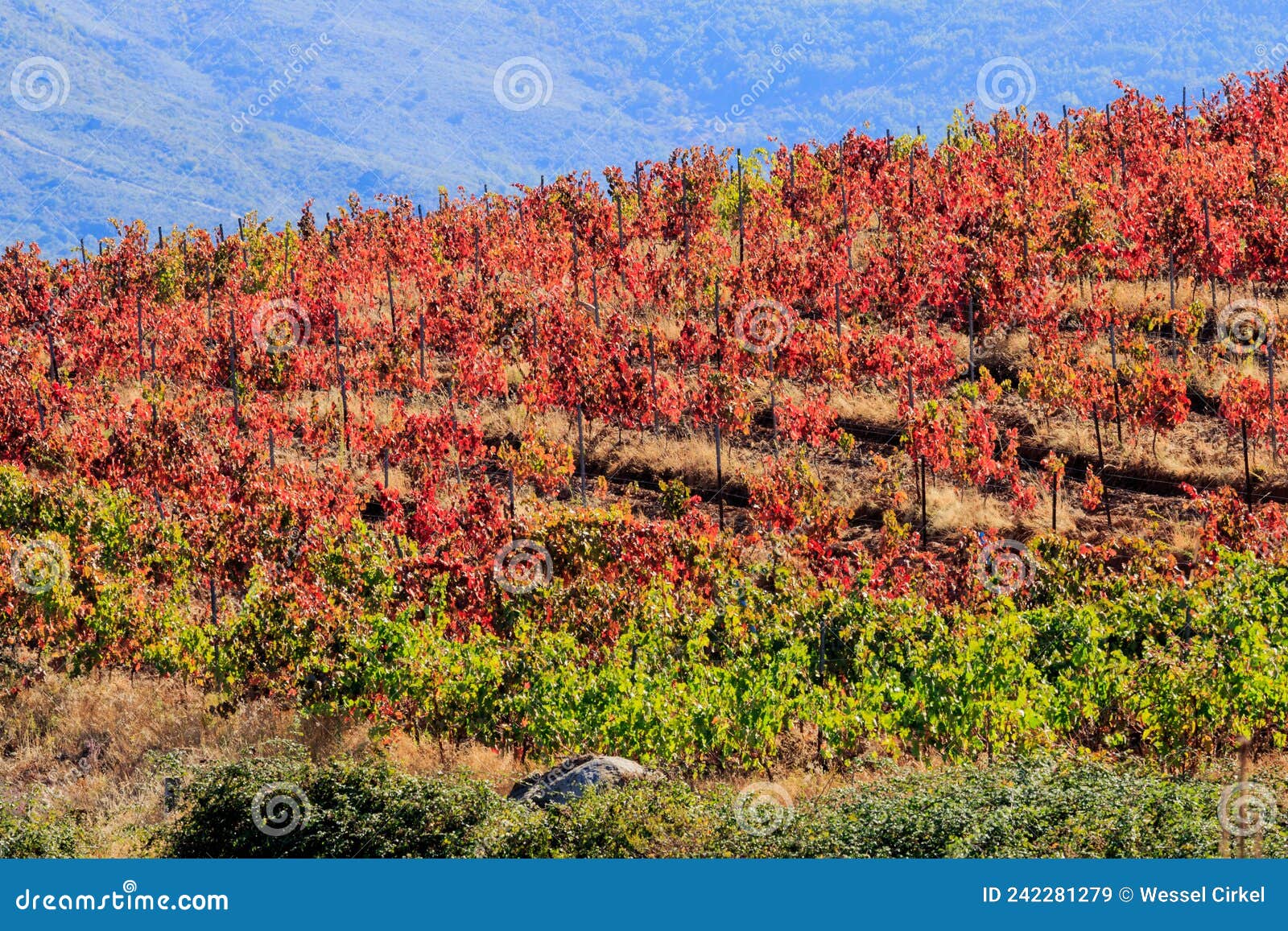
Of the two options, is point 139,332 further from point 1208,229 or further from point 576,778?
point 576,778

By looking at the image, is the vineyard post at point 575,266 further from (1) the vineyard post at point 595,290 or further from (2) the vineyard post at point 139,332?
(2) the vineyard post at point 139,332

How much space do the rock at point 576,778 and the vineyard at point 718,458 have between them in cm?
59

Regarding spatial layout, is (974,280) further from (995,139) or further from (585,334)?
(995,139)

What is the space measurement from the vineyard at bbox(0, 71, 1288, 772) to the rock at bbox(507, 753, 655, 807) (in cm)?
59

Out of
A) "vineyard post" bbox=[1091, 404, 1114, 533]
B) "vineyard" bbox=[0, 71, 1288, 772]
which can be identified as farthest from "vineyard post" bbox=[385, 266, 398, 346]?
"vineyard post" bbox=[1091, 404, 1114, 533]

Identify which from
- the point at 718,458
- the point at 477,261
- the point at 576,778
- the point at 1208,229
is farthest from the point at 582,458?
the point at 477,261

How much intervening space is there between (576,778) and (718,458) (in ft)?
35.6

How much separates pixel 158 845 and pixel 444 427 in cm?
1187

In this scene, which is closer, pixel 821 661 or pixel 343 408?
pixel 821 661

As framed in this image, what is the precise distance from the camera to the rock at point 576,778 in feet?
44.2

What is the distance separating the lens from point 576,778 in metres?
13.6

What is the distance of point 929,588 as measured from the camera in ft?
57.4

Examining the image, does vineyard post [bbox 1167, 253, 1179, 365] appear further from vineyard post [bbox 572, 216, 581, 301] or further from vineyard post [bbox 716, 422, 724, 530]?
vineyard post [bbox 572, 216, 581, 301]

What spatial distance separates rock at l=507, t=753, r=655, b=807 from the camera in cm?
1346
